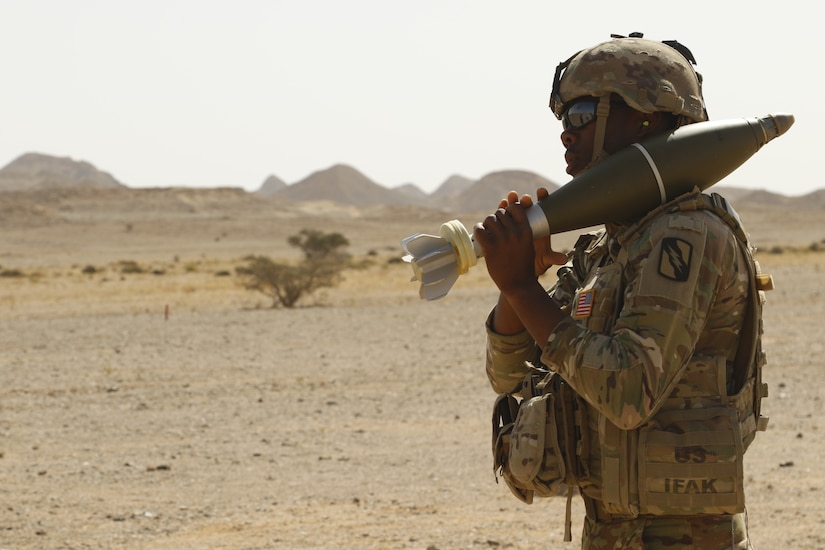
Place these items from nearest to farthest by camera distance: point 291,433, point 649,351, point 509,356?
point 649,351 < point 509,356 < point 291,433

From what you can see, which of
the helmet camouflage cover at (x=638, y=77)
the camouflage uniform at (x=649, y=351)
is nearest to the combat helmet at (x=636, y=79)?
the helmet camouflage cover at (x=638, y=77)

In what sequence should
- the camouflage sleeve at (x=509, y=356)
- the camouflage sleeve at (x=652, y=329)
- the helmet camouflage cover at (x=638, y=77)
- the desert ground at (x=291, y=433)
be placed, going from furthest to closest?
the desert ground at (x=291, y=433) < the camouflage sleeve at (x=509, y=356) < the helmet camouflage cover at (x=638, y=77) < the camouflage sleeve at (x=652, y=329)

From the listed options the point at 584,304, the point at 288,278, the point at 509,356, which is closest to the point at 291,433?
the point at 509,356

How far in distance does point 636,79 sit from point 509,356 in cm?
75

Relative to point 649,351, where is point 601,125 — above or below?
above

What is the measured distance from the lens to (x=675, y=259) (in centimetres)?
225

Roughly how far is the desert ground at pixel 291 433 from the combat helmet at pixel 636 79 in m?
3.46

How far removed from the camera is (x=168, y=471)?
7367 mm

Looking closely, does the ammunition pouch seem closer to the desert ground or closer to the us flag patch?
the us flag patch

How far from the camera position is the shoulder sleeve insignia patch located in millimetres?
2238

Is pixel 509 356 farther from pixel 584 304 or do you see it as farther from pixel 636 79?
pixel 636 79

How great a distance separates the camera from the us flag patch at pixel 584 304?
2.39 m

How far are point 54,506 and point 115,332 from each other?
8.44 meters

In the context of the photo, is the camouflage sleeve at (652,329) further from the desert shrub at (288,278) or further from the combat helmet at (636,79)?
the desert shrub at (288,278)
